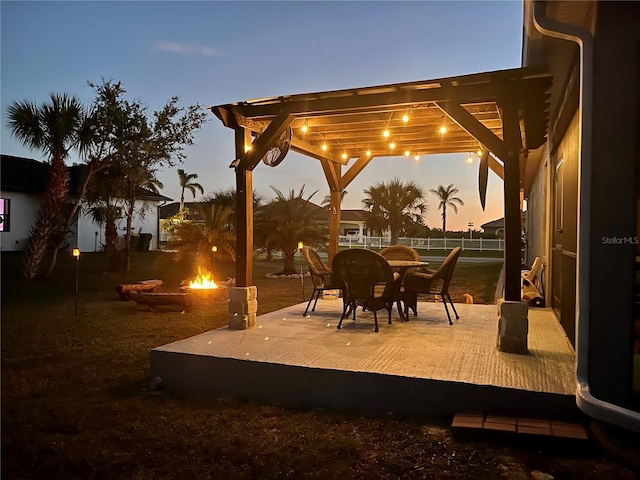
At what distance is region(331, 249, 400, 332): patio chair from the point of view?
17.0ft

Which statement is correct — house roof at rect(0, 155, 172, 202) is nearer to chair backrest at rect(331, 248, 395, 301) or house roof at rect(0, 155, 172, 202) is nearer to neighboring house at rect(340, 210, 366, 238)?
chair backrest at rect(331, 248, 395, 301)

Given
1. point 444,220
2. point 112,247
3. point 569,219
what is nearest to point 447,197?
point 444,220

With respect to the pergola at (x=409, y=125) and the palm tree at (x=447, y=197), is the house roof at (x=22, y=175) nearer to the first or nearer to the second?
the pergola at (x=409, y=125)

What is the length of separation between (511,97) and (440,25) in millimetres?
3894

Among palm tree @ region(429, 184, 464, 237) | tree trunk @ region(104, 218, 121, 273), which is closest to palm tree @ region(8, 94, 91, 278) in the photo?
tree trunk @ region(104, 218, 121, 273)

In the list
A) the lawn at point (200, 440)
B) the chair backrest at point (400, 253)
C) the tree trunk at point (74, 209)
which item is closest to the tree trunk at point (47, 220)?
the tree trunk at point (74, 209)

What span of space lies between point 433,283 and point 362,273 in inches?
42.0

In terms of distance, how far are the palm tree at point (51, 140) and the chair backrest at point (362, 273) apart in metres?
10.7

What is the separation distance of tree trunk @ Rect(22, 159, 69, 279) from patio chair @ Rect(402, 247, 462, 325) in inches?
440

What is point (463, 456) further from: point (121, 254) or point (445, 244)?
point (445, 244)

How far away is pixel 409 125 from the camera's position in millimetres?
6422

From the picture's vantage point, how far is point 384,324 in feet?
18.4

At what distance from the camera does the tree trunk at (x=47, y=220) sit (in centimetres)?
1350

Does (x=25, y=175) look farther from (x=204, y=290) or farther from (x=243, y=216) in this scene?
(x=243, y=216)
